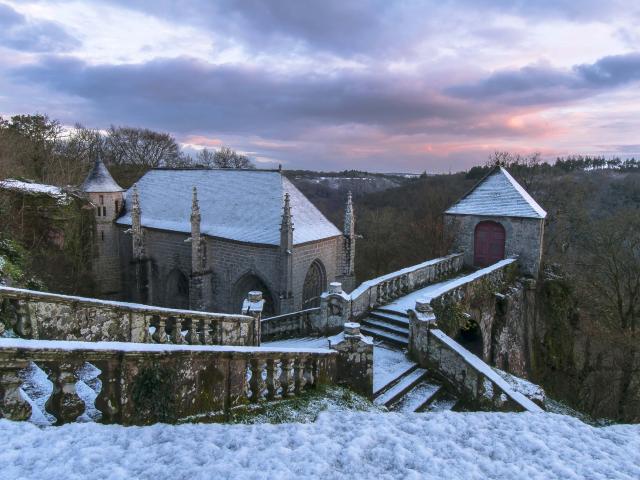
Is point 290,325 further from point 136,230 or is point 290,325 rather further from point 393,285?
point 136,230

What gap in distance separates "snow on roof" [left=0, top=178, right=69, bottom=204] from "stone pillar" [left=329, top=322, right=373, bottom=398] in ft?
56.4

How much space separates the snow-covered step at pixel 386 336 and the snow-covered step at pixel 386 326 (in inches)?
4.0

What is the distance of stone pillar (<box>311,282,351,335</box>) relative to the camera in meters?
11.2

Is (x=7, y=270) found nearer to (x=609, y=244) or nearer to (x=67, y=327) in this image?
(x=67, y=327)

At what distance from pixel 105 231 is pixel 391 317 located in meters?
19.6

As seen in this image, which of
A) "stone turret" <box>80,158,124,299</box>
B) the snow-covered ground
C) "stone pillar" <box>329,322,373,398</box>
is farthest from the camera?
"stone turret" <box>80,158,124,299</box>

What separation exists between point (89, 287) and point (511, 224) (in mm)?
21305

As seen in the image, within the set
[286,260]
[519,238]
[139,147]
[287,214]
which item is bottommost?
[286,260]

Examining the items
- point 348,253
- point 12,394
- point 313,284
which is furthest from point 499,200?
point 12,394

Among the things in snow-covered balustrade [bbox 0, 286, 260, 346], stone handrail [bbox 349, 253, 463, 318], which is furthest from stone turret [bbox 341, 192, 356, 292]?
snow-covered balustrade [bbox 0, 286, 260, 346]

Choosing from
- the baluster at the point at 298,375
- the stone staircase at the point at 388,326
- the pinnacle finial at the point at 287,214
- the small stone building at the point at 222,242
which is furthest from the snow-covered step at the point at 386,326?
the pinnacle finial at the point at 287,214

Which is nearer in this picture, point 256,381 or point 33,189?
point 256,381

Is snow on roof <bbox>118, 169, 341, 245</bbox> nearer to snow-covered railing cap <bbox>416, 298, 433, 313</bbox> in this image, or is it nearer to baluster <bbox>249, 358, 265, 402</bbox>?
snow-covered railing cap <bbox>416, 298, 433, 313</bbox>

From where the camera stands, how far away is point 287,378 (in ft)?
20.7
